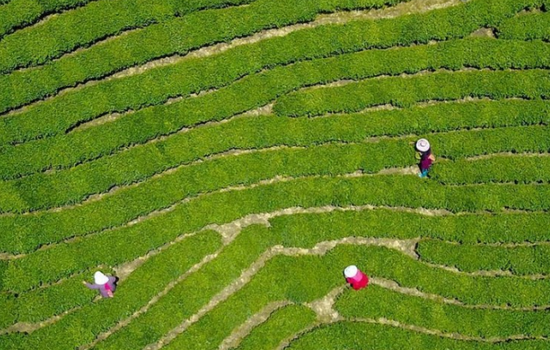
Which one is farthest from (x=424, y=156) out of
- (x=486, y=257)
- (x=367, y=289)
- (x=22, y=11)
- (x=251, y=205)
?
(x=22, y=11)

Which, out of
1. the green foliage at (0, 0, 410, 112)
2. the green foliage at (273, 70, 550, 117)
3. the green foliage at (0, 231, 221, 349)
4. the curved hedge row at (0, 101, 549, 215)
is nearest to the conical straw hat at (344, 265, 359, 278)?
the curved hedge row at (0, 101, 549, 215)

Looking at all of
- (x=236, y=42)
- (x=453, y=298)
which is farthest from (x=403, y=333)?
(x=236, y=42)

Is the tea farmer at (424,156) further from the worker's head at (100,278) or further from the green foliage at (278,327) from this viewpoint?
the worker's head at (100,278)

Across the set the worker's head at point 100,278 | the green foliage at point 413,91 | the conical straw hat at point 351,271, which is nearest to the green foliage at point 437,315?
the conical straw hat at point 351,271

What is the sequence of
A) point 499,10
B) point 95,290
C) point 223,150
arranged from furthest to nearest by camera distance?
point 499,10 → point 223,150 → point 95,290

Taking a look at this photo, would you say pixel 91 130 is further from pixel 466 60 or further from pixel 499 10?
pixel 499 10
